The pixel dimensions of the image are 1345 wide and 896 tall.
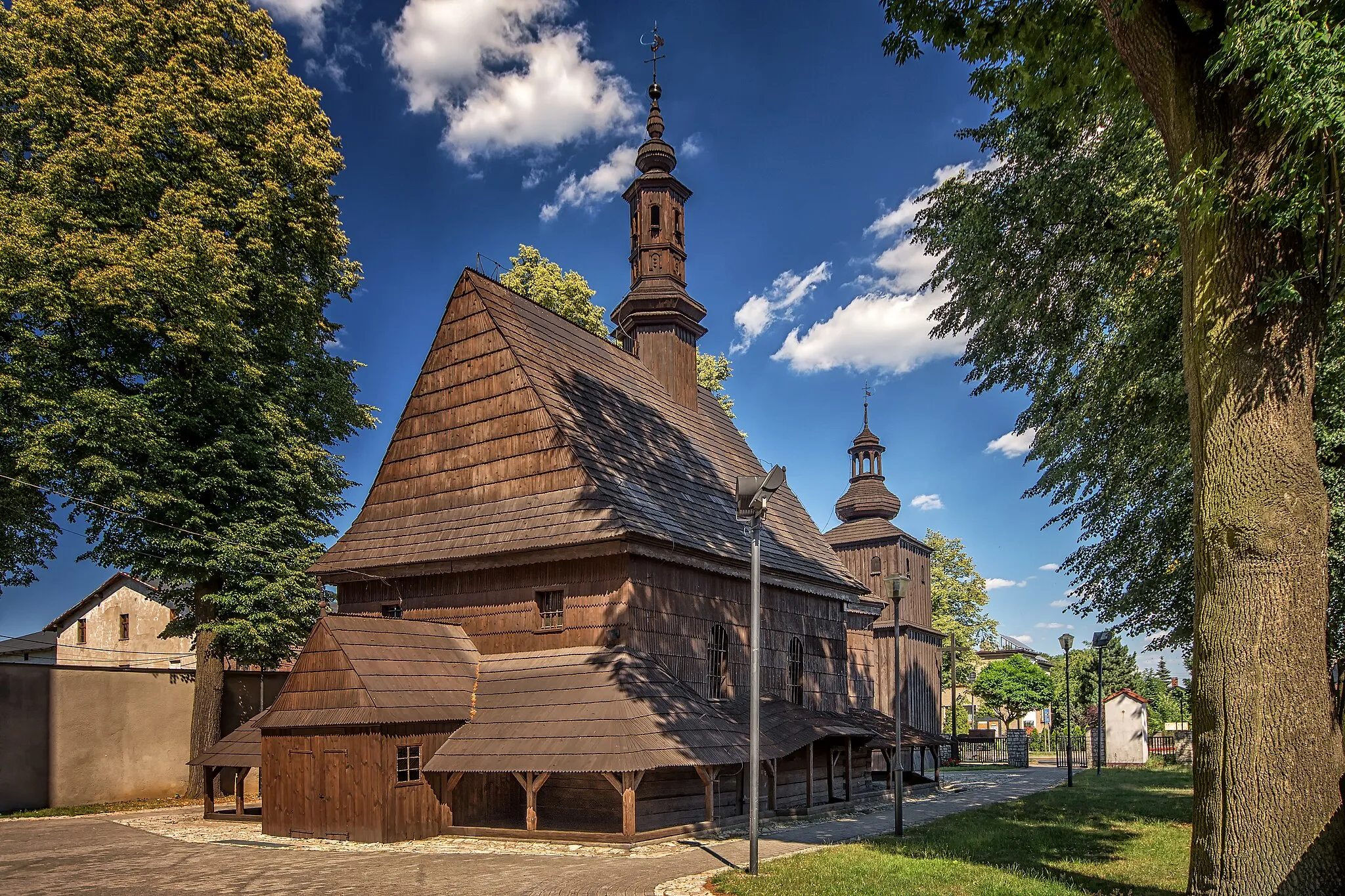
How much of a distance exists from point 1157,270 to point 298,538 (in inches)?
810

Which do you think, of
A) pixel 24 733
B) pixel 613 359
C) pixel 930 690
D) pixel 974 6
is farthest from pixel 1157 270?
pixel 930 690

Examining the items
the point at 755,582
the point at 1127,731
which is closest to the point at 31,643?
the point at 755,582

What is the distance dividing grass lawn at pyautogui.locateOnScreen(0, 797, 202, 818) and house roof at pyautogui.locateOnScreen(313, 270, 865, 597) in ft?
24.2

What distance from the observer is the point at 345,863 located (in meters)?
13.5

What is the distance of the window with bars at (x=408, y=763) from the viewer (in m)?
16.0

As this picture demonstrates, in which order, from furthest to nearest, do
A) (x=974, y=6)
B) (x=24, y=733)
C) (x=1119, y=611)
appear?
(x=24, y=733), (x=1119, y=611), (x=974, y=6)


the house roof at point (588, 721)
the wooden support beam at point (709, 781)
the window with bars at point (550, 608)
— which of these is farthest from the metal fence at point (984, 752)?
the window with bars at point (550, 608)

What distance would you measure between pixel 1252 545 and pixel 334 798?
49.3 feet

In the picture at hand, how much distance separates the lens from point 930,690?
39625 mm

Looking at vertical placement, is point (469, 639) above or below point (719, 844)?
above

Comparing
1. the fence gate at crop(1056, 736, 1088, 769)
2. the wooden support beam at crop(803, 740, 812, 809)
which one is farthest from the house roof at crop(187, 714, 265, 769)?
the fence gate at crop(1056, 736, 1088, 769)

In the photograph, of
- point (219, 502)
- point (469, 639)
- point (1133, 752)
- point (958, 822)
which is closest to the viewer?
point (958, 822)

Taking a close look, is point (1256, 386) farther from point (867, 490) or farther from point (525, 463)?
point (867, 490)

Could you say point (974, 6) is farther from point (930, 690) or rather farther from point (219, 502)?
point (930, 690)
